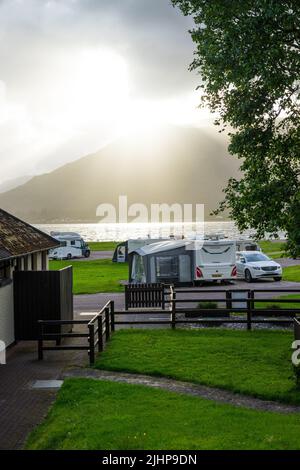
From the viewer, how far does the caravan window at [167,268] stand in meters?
34.3

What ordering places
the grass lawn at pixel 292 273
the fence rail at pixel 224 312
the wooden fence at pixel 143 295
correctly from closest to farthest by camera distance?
the fence rail at pixel 224 312 → the wooden fence at pixel 143 295 → the grass lawn at pixel 292 273

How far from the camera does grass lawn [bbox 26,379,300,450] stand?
8844mm

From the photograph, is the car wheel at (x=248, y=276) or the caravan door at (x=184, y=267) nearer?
the caravan door at (x=184, y=267)

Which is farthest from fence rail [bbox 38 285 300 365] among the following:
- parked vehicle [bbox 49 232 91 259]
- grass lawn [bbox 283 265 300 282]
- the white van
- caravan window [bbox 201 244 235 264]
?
parked vehicle [bbox 49 232 91 259]

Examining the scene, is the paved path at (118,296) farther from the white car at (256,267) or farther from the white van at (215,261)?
the white van at (215,261)

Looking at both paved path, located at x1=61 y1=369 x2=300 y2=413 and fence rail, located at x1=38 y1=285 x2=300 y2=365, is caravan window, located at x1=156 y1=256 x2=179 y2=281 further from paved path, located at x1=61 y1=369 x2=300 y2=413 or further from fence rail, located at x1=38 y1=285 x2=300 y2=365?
paved path, located at x1=61 y1=369 x2=300 y2=413

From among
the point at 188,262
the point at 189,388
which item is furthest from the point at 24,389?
the point at 188,262

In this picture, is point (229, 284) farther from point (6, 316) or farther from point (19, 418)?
point (19, 418)

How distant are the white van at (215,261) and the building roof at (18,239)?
12.8m

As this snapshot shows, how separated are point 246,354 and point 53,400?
5.95 metres

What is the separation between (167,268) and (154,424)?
976 inches

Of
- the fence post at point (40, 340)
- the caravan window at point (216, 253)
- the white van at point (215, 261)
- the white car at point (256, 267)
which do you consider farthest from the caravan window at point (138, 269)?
the fence post at point (40, 340)
